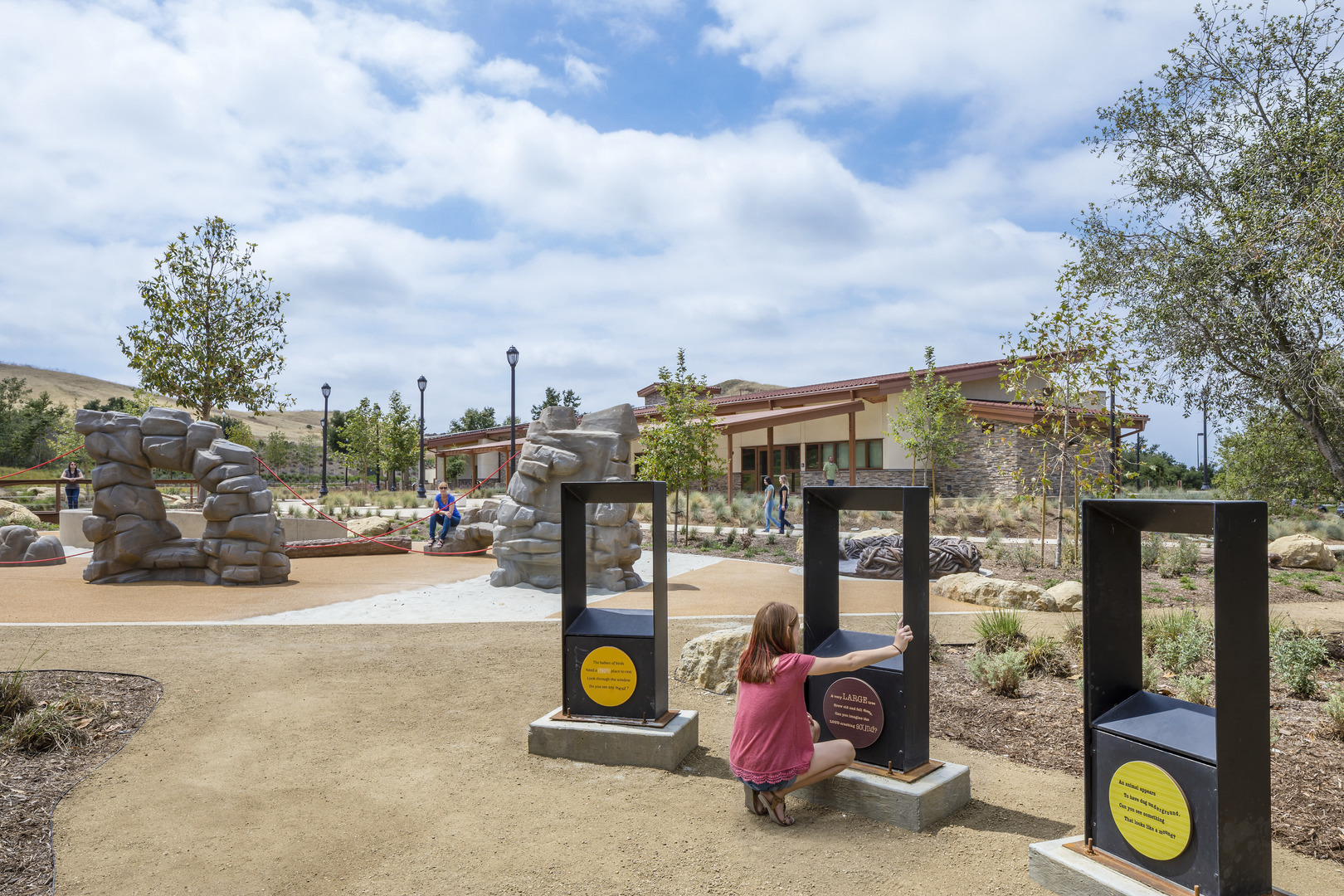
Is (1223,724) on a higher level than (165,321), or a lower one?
lower

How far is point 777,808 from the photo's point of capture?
3.60 metres

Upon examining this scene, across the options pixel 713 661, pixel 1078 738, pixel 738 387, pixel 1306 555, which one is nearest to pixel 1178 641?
pixel 1078 738

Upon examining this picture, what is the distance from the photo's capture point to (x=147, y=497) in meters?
11.7

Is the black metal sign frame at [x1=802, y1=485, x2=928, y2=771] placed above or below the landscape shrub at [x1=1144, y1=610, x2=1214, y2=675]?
above

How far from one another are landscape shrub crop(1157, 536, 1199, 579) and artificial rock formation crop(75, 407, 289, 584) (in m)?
13.7

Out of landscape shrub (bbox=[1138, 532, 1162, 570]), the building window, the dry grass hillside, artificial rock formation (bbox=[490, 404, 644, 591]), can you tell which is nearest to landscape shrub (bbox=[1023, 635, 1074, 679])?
artificial rock formation (bbox=[490, 404, 644, 591])

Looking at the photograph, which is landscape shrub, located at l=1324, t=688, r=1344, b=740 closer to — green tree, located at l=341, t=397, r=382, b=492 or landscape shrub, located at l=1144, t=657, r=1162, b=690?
landscape shrub, located at l=1144, t=657, r=1162, b=690

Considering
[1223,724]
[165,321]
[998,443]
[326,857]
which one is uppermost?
[165,321]

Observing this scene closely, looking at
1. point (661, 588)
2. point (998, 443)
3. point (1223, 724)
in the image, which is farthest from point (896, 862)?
point (998, 443)

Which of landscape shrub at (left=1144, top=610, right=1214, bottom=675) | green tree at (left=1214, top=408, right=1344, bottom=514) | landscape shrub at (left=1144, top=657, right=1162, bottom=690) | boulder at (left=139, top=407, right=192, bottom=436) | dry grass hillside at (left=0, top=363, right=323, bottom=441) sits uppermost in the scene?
dry grass hillside at (left=0, top=363, right=323, bottom=441)

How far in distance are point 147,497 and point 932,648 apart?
11.4m

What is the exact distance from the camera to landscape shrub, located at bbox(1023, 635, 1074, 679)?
6.10m

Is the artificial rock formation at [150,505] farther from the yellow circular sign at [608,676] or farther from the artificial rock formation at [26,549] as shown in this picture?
the yellow circular sign at [608,676]

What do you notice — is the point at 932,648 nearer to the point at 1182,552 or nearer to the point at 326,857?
the point at 326,857
